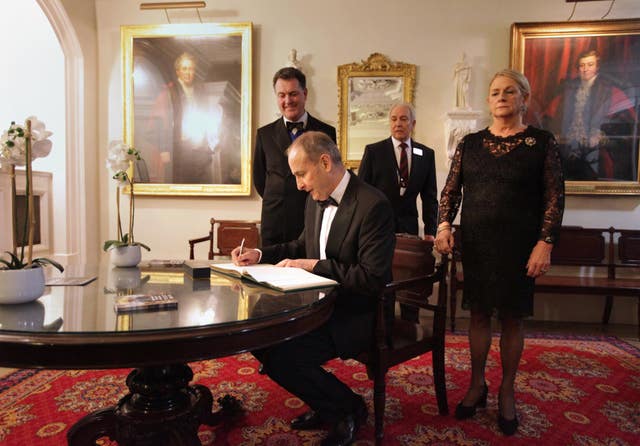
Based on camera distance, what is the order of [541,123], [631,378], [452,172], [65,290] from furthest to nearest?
[541,123] < [631,378] < [452,172] < [65,290]

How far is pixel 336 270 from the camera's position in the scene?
75.9 inches

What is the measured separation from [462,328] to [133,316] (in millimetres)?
3828

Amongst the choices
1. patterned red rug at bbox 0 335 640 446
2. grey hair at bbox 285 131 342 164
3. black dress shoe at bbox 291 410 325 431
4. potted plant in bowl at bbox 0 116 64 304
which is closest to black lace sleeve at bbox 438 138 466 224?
grey hair at bbox 285 131 342 164

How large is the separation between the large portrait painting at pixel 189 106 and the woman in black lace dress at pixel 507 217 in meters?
3.33

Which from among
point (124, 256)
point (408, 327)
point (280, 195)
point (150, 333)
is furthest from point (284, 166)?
point (150, 333)

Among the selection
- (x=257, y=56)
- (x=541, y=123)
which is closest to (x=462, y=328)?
(x=541, y=123)

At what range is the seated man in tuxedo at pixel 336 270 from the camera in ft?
6.39

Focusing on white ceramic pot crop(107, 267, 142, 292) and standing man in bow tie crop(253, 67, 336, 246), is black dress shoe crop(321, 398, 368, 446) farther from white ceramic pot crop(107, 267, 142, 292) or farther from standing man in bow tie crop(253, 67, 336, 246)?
standing man in bow tie crop(253, 67, 336, 246)

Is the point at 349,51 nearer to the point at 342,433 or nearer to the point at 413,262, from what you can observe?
the point at 413,262

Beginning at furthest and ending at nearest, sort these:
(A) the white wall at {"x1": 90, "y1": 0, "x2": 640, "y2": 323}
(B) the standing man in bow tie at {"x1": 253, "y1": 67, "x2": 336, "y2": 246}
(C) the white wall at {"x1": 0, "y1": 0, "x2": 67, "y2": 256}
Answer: (C) the white wall at {"x1": 0, "y1": 0, "x2": 67, "y2": 256}, (A) the white wall at {"x1": 90, "y1": 0, "x2": 640, "y2": 323}, (B) the standing man in bow tie at {"x1": 253, "y1": 67, "x2": 336, "y2": 246}

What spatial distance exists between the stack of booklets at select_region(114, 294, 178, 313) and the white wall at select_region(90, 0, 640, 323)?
152 inches

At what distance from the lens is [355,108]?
5156mm

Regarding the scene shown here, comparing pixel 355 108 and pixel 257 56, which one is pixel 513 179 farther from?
pixel 257 56

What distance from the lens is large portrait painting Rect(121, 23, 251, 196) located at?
5254 mm
